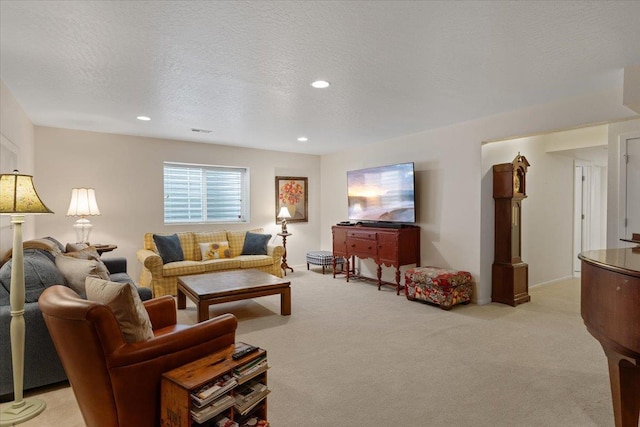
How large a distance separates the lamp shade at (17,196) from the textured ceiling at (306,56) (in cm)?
92

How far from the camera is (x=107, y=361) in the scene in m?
1.51

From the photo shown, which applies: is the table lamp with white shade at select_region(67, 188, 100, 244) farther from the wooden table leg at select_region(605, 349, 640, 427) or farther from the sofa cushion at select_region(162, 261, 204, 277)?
the wooden table leg at select_region(605, 349, 640, 427)

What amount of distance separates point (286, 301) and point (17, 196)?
2567mm

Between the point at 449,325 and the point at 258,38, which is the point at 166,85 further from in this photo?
the point at 449,325

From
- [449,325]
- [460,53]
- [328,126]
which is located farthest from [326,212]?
[460,53]

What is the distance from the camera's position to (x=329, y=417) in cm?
205

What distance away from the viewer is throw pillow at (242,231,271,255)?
5.75m

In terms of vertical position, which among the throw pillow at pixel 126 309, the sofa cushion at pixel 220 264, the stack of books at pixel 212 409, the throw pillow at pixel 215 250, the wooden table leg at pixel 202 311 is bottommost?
the wooden table leg at pixel 202 311

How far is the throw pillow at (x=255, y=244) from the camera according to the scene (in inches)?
226

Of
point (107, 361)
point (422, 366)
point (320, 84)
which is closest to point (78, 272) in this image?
point (107, 361)

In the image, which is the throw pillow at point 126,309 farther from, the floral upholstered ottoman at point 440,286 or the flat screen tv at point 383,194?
the flat screen tv at point 383,194

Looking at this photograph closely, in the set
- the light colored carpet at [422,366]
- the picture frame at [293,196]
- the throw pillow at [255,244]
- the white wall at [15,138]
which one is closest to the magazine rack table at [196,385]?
the light colored carpet at [422,366]

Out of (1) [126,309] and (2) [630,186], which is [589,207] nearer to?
(2) [630,186]

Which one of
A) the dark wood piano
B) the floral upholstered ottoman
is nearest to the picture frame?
the floral upholstered ottoman
